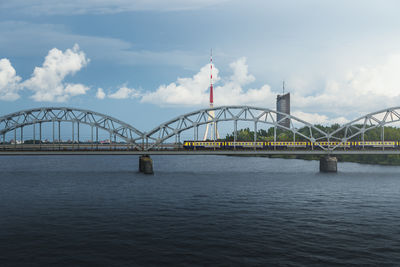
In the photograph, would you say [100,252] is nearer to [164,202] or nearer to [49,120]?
[164,202]

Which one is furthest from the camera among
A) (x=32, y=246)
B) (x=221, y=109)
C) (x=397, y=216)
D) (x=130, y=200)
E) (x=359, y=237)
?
(x=221, y=109)

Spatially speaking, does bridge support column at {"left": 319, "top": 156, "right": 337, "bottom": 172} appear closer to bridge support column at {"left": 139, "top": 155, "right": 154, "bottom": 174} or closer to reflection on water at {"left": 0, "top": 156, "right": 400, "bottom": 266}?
reflection on water at {"left": 0, "top": 156, "right": 400, "bottom": 266}

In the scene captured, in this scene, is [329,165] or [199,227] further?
[329,165]

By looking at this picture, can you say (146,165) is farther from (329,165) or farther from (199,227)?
(199,227)

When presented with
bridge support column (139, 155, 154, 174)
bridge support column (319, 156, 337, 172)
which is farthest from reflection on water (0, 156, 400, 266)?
bridge support column (319, 156, 337, 172)

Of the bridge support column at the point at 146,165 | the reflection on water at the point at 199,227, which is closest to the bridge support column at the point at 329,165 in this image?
the reflection on water at the point at 199,227

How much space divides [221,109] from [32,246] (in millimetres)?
74737

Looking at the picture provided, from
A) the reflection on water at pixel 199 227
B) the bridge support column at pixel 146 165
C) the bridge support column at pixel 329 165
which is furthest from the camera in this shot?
the bridge support column at pixel 329 165

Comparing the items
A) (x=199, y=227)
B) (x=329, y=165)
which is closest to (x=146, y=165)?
(x=329, y=165)

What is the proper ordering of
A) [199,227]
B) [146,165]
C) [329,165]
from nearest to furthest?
[199,227], [146,165], [329,165]

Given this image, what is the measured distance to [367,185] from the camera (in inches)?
2510

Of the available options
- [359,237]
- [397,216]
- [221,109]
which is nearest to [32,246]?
[359,237]

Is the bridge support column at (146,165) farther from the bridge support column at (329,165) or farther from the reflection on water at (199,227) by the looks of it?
the bridge support column at (329,165)

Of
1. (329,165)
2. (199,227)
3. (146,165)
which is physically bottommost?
(199,227)
